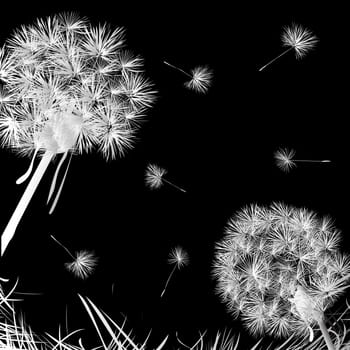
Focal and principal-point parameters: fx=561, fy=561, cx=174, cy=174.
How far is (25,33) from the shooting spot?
1.22m

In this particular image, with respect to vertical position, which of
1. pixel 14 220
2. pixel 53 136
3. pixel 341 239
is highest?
pixel 341 239

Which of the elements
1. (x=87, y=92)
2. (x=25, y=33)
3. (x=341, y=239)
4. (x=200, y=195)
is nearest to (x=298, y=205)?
(x=341, y=239)

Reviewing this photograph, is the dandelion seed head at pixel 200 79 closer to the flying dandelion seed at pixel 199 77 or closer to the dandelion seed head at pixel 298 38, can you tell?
the flying dandelion seed at pixel 199 77

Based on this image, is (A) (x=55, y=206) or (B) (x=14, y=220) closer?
(B) (x=14, y=220)

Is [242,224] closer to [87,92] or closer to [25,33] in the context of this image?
[87,92]

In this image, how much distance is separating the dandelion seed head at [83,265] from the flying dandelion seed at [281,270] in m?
0.31

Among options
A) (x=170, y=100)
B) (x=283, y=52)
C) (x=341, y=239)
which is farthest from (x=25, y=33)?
(x=341, y=239)

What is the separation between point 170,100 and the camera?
1.37m

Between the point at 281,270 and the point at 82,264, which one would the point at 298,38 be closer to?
the point at 281,270

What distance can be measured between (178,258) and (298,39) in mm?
606

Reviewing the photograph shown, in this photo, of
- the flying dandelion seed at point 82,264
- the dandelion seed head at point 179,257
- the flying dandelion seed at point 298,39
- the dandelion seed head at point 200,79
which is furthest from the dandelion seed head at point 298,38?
the flying dandelion seed at point 82,264

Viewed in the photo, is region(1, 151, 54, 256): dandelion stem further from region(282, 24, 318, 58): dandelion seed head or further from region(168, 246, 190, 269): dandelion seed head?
region(282, 24, 318, 58): dandelion seed head

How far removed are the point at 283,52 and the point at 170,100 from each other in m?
0.30

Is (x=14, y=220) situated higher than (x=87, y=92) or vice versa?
(x=87, y=92)
